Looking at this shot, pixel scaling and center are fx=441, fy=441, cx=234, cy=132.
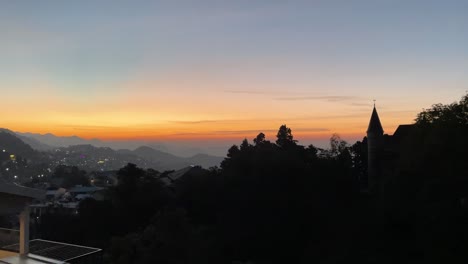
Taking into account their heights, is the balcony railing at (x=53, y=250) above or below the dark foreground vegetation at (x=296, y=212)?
above

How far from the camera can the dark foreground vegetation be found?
80.3 feet

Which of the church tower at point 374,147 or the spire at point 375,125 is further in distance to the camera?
the spire at point 375,125

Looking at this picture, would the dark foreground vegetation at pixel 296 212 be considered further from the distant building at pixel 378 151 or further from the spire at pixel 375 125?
the spire at pixel 375 125

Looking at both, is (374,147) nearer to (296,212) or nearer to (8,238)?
(296,212)

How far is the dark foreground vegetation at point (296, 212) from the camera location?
80.3 feet

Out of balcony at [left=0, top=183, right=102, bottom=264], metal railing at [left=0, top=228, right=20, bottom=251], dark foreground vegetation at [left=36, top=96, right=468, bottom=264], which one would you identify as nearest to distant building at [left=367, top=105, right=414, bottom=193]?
dark foreground vegetation at [left=36, top=96, right=468, bottom=264]

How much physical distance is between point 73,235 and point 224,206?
45.1ft

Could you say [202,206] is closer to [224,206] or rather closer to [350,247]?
[224,206]

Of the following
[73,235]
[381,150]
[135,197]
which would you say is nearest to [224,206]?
[135,197]

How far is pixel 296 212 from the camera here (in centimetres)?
3177

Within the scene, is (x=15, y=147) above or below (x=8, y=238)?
below

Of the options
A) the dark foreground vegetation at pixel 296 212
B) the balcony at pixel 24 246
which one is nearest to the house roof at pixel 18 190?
the balcony at pixel 24 246

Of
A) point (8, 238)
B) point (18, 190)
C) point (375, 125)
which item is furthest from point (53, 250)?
point (375, 125)

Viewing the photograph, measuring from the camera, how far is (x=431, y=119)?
31.8 m
